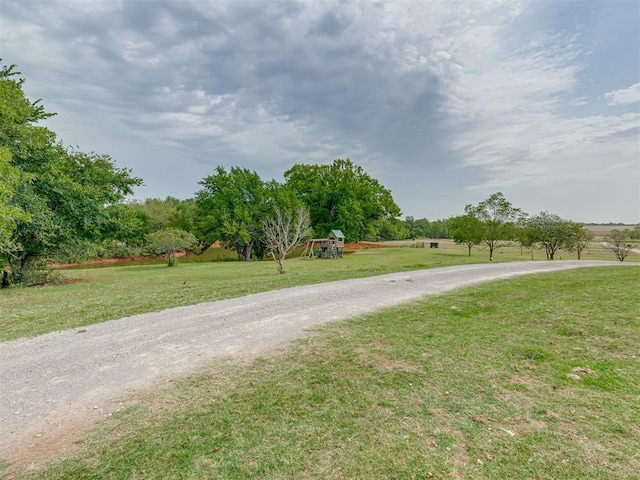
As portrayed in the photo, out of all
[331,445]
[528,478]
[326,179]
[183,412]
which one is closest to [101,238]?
[183,412]

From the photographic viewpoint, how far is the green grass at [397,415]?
2.41 metres

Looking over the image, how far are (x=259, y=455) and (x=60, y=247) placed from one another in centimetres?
1881

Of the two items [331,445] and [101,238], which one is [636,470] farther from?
[101,238]

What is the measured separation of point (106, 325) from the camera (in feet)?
21.4

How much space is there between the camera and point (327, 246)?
34125 mm

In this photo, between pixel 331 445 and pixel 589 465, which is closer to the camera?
pixel 589 465

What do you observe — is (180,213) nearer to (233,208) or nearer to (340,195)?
(233,208)

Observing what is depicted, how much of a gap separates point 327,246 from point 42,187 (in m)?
24.6

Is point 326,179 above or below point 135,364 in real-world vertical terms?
above

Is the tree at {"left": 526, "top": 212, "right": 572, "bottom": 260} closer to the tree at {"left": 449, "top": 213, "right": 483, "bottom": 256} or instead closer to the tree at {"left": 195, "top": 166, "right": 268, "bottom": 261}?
the tree at {"left": 449, "top": 213, "right": 483, "bottom": 256}

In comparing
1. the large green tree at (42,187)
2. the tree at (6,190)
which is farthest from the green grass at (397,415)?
the large green tree at (42,187)

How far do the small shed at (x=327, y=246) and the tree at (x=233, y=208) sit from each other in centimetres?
605

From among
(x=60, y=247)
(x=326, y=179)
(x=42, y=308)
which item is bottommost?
(x=42, y=308)

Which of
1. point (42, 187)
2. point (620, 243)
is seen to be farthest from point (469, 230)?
point (42, 187)
